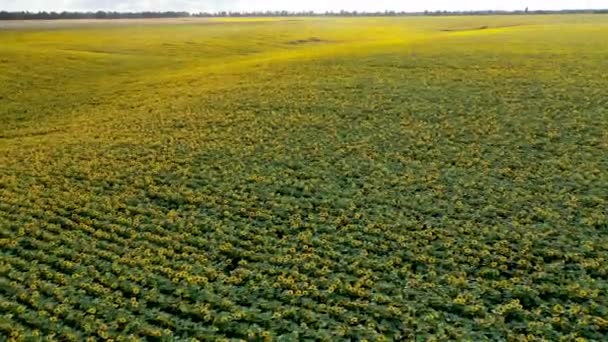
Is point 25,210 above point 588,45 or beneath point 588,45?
beneath

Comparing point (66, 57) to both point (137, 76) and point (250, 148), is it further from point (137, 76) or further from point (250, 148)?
point (250, 148)

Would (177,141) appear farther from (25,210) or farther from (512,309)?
(512,309)

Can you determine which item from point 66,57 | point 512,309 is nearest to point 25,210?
point 512,309

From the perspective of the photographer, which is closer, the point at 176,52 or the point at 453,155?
the point at 453,155

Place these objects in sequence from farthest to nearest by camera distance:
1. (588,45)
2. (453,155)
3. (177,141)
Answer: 1. (588,45)
2. (177,141)
3. (453,155)

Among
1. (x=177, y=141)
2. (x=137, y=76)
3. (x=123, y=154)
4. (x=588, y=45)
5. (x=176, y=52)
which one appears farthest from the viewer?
(x=176, y=52)

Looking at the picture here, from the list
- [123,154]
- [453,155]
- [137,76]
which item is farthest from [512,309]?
[137,76]
